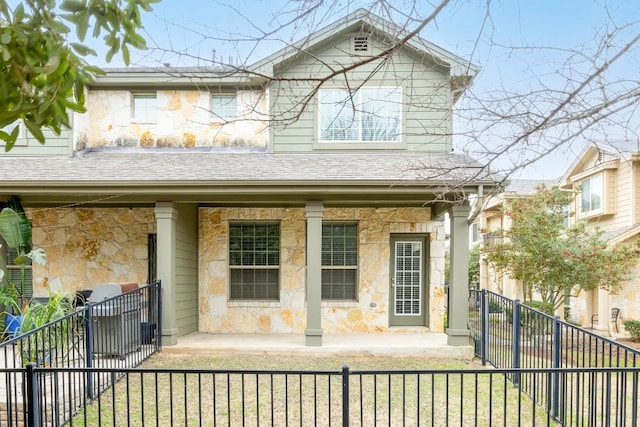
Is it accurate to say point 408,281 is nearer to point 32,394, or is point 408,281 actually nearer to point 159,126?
point 159,126

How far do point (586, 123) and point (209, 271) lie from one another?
22.8 ft

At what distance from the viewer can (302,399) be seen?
548 centimetres

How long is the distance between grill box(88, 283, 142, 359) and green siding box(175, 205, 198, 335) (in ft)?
4.58

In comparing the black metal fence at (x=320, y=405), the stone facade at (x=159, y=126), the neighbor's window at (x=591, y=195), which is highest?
the stone facade at (x=159, y=126)

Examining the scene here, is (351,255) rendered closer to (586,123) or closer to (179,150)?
(179,150)

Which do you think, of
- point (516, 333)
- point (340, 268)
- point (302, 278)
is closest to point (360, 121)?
point (340, 268)

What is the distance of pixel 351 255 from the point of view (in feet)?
29.4

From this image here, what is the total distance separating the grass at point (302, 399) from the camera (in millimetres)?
4742

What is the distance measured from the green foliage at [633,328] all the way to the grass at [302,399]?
6265mm

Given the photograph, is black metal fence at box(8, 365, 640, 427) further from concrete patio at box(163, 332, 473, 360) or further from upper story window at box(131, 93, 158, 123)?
upper story window at box(131, 93, 158, 123)

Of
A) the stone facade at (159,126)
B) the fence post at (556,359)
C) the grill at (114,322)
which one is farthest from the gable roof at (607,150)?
the stone facade at (159,126)

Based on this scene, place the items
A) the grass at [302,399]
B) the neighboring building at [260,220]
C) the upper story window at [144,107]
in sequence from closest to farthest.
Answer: the grass at [302,399], the neighboring building at [260,220], the upper story window at [144,107]

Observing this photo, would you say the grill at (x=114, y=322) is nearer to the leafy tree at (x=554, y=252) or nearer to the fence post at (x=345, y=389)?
the fence post at (x=345, y=389)

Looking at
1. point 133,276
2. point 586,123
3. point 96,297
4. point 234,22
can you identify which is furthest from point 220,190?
point 586,123
